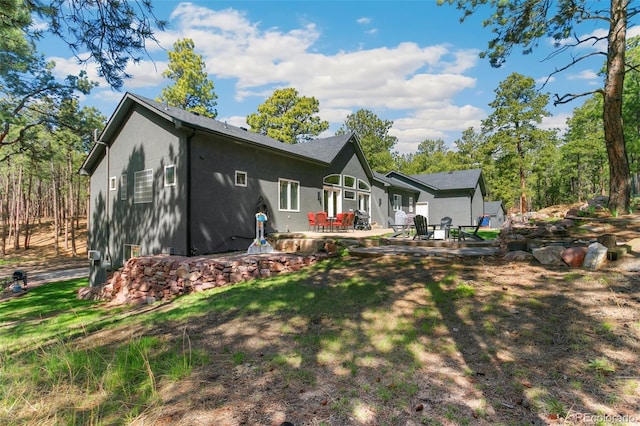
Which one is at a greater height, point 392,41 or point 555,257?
point 392,41

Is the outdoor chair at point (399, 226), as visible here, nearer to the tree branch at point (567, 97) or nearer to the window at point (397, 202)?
the tree branch at point (567, 97)

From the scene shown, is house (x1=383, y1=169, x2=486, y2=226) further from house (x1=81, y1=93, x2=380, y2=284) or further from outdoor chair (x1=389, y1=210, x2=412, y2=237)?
house (x1=81, y1=93, x2=380, y2=284)

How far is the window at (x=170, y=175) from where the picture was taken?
10.5 meters

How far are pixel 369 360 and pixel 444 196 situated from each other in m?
25.7

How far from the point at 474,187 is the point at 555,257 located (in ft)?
71.8

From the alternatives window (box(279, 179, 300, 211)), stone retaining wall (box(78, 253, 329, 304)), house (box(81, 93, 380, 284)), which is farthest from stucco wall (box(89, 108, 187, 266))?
window (box(279, 179, 300, 211))

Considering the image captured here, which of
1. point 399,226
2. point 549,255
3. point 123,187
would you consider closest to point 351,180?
point 399,226

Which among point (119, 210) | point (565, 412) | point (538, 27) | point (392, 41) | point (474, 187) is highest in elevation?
point (392, 41)

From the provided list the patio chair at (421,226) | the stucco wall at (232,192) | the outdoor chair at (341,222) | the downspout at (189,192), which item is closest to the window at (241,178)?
the stucco wall at (232,192)

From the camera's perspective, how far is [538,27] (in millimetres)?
7562

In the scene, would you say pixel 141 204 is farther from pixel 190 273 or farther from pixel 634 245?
pixel 634 245

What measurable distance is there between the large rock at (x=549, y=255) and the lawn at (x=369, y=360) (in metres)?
0.31

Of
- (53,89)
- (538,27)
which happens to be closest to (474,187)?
(538,27)

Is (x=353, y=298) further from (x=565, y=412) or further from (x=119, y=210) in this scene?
(x=119, y=210)
